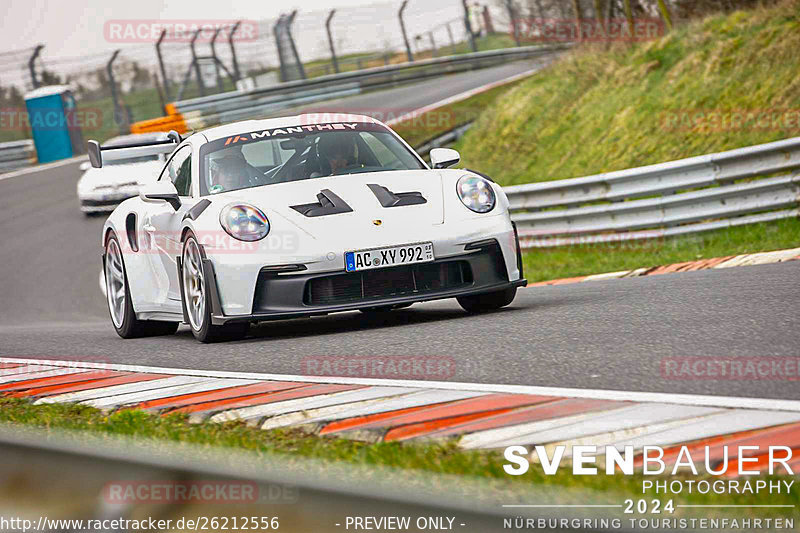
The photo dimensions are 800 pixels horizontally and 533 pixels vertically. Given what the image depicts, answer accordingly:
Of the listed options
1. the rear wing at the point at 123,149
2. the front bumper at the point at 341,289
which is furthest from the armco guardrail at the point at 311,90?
the front bumper at the point at 341,289

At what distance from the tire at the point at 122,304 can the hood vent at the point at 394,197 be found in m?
2.43

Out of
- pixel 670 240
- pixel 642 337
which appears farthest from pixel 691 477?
pixel 670 240

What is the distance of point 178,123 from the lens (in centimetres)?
2861

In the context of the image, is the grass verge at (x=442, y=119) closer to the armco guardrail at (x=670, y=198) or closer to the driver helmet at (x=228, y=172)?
the armco guardrail at (x=670, y=198)

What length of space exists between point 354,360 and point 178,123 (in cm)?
2435

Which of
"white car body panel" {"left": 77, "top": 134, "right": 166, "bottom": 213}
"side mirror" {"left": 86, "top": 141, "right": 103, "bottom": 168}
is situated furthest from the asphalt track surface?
"white car body panel" {"left": 77, "top": 134, "right": 166, "bottom": 213}

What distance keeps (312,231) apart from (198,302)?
922 millimetres

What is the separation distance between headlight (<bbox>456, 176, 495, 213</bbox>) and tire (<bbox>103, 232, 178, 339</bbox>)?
2741 millimetres

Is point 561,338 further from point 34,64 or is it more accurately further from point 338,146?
point 34,64

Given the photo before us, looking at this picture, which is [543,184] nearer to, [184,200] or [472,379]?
[184,200]

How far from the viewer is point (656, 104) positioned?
15367 millimetres

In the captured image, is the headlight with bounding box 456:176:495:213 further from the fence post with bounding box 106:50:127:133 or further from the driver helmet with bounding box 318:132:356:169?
the fence post with bounding box 106:50:127:133

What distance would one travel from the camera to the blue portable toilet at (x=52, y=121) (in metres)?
31.7

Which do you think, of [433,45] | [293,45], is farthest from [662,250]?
[433,45]
